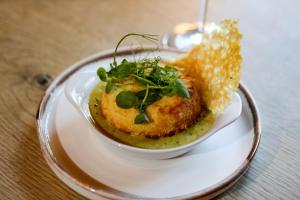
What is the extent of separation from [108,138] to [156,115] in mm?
128

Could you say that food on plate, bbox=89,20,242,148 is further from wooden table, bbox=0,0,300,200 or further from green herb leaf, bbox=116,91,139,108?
wooden table, bbox=0,0,300,200

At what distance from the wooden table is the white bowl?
0.47ft

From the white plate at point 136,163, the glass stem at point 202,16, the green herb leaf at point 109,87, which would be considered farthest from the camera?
the glass stem at point 202,16

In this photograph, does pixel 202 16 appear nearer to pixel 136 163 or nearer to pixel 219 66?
pixel 219 66

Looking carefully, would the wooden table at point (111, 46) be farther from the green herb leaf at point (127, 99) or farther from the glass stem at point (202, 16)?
the green herb leaf at point (127, 99)

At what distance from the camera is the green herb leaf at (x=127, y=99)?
922mm

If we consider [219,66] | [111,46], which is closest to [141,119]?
[219,66]

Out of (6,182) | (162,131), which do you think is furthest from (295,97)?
(6,182)

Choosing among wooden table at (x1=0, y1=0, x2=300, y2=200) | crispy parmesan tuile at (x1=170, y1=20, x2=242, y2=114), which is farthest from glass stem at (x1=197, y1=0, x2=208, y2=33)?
crispy parmesan tuile at (x1=170, y1=20, x2=242, y2=114)

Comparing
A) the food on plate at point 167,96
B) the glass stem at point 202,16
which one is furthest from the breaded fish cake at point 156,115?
the glass stem at point 202,16

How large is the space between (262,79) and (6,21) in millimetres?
1032

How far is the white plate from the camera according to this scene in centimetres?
85

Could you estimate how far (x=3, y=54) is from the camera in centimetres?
138

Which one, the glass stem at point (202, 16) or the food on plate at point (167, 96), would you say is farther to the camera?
the glass stem at point (202, 16)
